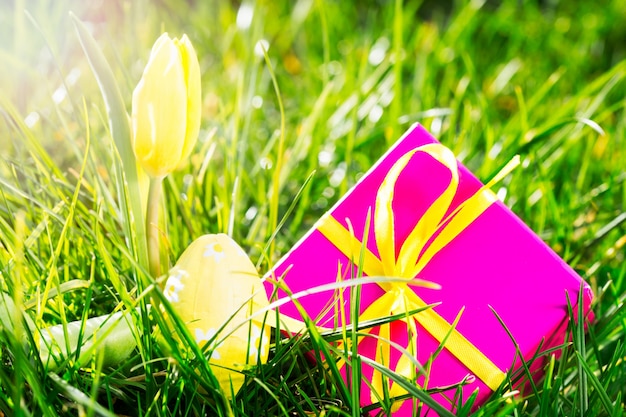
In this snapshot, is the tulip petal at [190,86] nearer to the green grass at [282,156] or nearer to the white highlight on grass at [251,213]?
the green grass at [282,156]

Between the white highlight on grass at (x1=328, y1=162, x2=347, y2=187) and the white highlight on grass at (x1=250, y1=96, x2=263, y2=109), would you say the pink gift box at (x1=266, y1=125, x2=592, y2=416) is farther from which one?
the white highlight on grass at (x1=250, y1=96, x2=263, y2=109)

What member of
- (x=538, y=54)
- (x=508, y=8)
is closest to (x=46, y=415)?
(x=538, y=54)

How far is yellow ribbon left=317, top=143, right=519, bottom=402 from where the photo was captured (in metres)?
0.56

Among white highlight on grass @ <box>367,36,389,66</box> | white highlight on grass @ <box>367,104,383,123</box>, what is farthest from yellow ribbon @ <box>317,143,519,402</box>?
white highlight on grass @ <box>367,36,389,66</box>

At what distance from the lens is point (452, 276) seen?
586mm

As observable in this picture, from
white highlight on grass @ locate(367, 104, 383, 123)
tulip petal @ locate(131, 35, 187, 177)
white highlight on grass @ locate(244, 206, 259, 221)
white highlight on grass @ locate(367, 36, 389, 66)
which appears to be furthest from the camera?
white highlight on grass @ locate(367, 36, 389, 66)

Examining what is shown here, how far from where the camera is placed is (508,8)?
147 cm

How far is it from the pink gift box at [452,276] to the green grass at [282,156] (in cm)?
3

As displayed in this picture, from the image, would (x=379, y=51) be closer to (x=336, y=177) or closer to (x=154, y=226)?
(x=336, y=177)

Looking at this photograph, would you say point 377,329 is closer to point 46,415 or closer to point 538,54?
point 46,415

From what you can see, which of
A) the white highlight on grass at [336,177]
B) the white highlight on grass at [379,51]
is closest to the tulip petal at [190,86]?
the white highlight on grass at [336,177]

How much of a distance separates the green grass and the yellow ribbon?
0.13 feet

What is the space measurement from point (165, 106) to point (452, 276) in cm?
29

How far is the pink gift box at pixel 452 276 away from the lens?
22.4 inches
